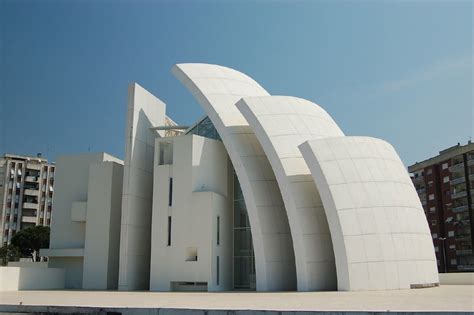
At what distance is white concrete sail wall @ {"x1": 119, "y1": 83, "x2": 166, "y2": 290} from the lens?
31.3 m

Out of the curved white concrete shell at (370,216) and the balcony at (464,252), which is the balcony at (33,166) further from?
the curved white concrete shell at (370,216)

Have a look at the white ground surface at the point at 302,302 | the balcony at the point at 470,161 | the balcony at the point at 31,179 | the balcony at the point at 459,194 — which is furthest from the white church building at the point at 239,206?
the balcony at the point at 31,179

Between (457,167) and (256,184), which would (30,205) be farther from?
(256,184)

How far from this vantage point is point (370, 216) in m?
24.9

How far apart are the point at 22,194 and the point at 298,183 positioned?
74661 millimetres

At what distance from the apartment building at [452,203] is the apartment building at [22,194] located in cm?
6380

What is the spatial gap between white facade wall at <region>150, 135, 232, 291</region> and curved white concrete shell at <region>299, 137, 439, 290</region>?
728cm

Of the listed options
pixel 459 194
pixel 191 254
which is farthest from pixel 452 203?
pixel 191 254

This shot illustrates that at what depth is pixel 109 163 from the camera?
113ft

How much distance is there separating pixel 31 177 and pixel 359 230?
3091 inches

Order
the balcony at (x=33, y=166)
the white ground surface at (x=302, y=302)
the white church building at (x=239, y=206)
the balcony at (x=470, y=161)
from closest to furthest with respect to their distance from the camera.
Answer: the white ground surface at (x=302, y=302)
the white church building at (x=239, y=206)
the balcony at (x=470, y=161)
the balcony at (x=33, y=166)

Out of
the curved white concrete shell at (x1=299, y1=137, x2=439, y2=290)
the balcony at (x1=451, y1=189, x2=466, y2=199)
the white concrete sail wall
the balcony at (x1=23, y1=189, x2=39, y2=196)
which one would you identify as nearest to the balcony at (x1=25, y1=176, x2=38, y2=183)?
the balcony at (x1=23, y1=189, x2=39, y2=196)

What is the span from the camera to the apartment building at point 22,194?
3435 inches

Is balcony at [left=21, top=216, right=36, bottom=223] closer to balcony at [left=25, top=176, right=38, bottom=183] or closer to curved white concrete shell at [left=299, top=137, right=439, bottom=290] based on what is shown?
balcony at [left=25, top=176, right=38, bottom=183]
